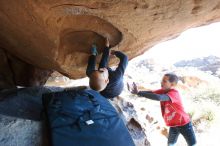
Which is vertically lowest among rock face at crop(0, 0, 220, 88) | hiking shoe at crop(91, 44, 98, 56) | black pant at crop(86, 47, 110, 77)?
black pant at crop(86, 47, 110, 77)

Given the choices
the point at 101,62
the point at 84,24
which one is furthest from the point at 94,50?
the point at 84,24

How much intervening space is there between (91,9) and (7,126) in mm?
1490

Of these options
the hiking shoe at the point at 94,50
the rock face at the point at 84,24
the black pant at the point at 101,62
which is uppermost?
the rock face at the point at 84,24

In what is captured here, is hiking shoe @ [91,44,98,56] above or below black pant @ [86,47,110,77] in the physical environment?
above

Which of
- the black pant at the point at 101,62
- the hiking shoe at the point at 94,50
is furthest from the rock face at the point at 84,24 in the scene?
the black pant at the point at 101,62

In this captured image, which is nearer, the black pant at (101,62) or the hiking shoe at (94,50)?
the black pant at (101,62)

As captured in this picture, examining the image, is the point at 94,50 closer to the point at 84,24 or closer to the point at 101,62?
the point at 101,62

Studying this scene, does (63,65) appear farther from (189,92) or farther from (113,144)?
(189,92)

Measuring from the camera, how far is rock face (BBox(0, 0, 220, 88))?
3186 millimetres

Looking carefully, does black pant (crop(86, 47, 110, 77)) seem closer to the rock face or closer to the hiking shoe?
the hiking shoe

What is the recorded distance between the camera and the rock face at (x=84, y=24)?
3.19 m

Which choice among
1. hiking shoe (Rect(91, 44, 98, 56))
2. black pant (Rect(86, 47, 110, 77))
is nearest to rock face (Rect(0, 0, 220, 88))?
hiking shoe (Rect(91, 44, 98, 56))

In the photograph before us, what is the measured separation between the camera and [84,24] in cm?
384

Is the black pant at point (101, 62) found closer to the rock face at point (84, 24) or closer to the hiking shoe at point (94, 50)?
the hiking shoe at point (94, 50)
